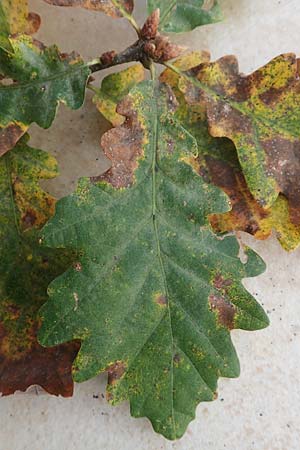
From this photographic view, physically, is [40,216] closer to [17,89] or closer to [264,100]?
[17,89]

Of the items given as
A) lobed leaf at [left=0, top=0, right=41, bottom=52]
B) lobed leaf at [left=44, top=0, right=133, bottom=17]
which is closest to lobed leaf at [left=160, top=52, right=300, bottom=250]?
lobed leaf at [left=44, top=0, right=133, bottom=17]

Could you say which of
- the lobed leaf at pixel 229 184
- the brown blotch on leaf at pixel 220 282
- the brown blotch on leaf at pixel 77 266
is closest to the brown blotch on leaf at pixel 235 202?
the lobed leaf at pixel 229 184

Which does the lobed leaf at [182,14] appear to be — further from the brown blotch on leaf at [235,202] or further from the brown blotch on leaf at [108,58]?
the brown blotch on leaf at [235,202]

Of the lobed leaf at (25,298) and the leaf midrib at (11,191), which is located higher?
the leaf midrib at (11,191)

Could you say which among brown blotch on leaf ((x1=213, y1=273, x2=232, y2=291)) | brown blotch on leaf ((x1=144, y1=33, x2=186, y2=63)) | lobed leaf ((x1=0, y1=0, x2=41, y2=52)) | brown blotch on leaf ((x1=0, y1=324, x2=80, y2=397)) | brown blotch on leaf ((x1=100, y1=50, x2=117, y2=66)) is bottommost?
brown blotch on leaf ((x1=0, y1=324, x2=80, y2=397))

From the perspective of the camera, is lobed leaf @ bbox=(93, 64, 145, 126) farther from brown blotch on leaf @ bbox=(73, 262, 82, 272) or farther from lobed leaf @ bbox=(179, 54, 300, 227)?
brown blotch on leaf @ bbox=(73, 262, 82, 272)

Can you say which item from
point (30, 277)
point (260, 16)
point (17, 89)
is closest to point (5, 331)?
point (30, 277)

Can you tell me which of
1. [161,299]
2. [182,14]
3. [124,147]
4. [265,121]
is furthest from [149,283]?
[182,14]
